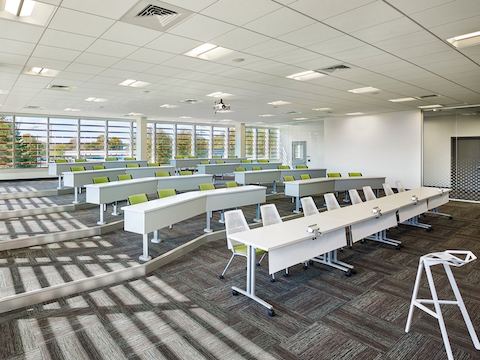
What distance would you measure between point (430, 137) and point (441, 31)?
9.38 meters

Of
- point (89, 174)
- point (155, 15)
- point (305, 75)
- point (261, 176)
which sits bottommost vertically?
point (261, 176)

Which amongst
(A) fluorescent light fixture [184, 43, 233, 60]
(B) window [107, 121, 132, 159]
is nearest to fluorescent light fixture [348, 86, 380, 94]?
(A) fluorescent light fixture [184, 43, 233, 60]

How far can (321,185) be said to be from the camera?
8.87m

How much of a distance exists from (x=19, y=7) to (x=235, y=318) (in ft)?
13.5

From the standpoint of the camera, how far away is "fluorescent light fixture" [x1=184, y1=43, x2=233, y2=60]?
4807mm

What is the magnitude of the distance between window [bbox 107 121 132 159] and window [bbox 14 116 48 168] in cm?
278

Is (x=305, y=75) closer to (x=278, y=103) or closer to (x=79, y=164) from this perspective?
(x=278, y=103)

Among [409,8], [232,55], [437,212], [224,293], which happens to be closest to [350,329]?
[224,293]

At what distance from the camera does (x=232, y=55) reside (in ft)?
16.6

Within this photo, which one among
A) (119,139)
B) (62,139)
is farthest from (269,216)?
(119,139)

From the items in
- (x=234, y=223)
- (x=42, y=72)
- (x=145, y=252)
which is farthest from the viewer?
(x=42, y=72)

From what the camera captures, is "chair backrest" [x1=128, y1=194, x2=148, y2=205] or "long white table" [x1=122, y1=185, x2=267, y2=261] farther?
"chair backrest" [x1=128, y1=194, x2=148, y2=205]

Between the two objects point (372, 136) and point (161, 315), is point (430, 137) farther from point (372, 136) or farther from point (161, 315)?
point (161, 315)

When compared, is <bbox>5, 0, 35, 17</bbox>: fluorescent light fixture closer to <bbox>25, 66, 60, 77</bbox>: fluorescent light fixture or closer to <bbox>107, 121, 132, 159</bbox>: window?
<bbox>25, 66, 60, 77</bbox>: fluorescent light fixture
